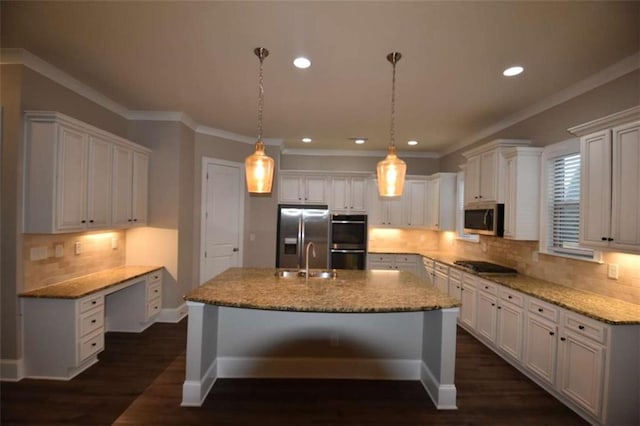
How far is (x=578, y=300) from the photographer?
256cm

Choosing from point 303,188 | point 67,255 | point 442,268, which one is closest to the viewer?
point 67,255

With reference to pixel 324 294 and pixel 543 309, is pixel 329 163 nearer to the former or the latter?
pixel 324 294

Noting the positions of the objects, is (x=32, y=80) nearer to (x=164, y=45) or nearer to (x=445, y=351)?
(x=164, y=45)

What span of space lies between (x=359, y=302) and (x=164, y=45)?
2470 millimetres

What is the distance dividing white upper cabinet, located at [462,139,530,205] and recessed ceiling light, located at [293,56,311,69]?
245 cm

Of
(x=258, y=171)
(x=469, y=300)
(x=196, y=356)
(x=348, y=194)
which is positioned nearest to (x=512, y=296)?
(x=469, y=300)

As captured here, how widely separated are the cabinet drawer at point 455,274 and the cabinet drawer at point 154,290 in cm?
398

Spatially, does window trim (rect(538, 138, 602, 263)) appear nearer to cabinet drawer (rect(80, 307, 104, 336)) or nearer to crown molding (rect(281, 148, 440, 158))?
crown molding (rect(281, 148, 440, 158))

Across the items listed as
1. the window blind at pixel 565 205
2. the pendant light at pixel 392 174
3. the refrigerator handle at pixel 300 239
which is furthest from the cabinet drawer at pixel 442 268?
the pendant light at pixel 392 174

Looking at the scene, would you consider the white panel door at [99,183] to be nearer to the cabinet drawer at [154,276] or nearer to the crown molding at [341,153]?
the cabinet drawer at [154,276]

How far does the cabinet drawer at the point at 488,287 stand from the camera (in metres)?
3.35

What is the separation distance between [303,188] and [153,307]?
298 centimetres

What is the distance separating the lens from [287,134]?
500cm

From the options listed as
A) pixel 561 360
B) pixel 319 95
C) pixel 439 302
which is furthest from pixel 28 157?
pixel 561 360
